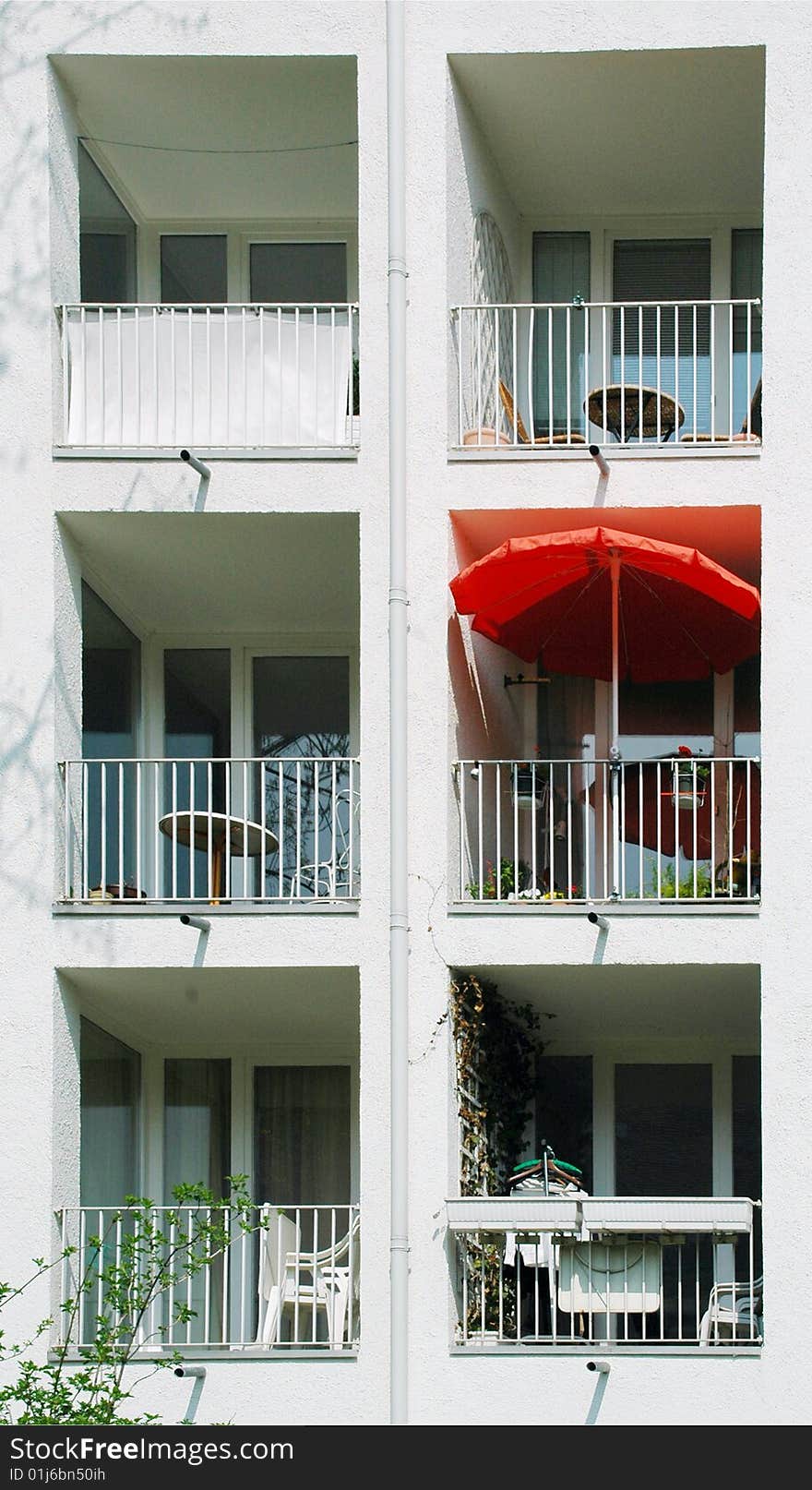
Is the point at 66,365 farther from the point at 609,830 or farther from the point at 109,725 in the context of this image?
the point at 609,830

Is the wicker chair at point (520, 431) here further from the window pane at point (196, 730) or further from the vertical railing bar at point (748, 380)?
the window pane at point (196, 730)

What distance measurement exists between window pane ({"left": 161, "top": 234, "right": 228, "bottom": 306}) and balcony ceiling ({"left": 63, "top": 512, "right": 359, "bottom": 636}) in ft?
8.41

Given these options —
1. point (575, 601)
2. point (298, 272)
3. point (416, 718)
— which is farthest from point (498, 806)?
point (298, 272)

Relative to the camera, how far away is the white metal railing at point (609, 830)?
57.7 ft

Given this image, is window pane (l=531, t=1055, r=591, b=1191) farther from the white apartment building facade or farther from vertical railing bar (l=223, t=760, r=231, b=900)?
vertical railing bar (l=223, t=760, r=231, b=900)

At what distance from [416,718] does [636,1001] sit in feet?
8.93

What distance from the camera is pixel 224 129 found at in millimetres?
19391

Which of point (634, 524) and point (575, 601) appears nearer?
point (634, 524)

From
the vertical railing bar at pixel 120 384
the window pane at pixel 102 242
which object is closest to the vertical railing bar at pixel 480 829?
the vertical railing bar at pixel 120 384

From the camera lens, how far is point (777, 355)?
17516mm

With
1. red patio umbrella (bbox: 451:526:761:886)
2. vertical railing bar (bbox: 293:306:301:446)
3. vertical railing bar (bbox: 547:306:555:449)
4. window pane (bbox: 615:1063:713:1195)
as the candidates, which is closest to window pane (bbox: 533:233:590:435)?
vertical railing bar (bbox: 547:306:555:449)

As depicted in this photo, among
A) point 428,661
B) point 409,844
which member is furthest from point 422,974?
point 428,661

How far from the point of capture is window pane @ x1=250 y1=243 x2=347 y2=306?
67.7ft
